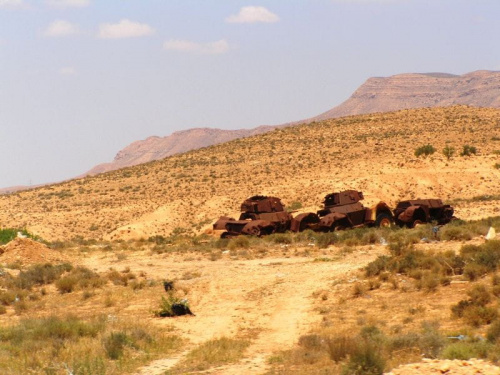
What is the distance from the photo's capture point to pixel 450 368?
9164 millimetres

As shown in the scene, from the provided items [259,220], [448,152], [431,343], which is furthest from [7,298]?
[448,152]

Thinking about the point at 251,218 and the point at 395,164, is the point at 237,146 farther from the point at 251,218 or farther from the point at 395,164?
the point at 251,218

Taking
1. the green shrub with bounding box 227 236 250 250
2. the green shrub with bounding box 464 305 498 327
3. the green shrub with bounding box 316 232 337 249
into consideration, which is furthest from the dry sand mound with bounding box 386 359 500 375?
the green shrub with bounding box 227 236 250 250

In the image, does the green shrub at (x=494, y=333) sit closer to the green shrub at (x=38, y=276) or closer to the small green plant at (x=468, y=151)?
the green shrub at (x=38, y=276)

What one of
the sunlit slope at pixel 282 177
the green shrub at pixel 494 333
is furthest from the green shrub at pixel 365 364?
the sunlit slope at pixel 282 177

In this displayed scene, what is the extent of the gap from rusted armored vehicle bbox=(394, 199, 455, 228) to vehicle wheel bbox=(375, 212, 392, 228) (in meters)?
0.53

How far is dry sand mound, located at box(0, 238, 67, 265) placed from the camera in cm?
2746

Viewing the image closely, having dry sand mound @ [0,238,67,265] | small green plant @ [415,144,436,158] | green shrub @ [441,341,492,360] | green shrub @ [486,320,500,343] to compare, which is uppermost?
small green plant @ [415,144,436,158]

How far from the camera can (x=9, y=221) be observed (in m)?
52.2

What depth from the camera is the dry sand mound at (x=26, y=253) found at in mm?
27458

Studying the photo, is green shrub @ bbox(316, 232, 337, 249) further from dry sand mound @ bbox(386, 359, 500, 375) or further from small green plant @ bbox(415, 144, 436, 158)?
small green plant @ bbox(415, 144, 436, 158)

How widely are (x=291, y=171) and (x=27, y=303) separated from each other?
128 feet

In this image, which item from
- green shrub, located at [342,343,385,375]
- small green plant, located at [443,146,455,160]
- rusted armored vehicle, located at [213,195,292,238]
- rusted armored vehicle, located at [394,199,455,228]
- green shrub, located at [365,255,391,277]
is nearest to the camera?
green shrub, located at [342,343,385,375]

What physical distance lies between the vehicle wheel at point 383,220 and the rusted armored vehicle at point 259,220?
4024 millimetres
